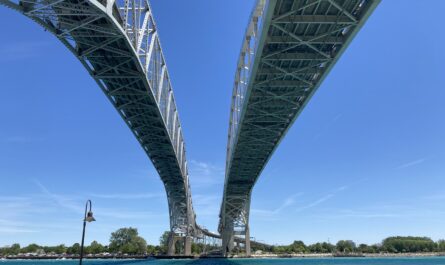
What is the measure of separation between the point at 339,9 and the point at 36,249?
189 metres

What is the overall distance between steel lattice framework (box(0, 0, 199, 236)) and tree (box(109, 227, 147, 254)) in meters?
84.7

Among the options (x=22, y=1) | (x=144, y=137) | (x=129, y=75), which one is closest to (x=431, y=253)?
(x=144, y=137)

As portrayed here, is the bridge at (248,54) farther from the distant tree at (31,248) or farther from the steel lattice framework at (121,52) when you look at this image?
the distant tree at (31,248)

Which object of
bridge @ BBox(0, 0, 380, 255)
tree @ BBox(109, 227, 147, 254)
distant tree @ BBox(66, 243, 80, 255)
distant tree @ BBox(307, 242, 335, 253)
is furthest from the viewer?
distant tree @ BBox(307, 242, 335, 253)

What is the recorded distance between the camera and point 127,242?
141m

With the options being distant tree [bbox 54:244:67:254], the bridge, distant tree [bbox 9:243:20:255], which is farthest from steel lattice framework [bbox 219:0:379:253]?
distant tree [bbox 9:243:20:255]

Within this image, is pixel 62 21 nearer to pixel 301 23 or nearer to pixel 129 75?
pixel 129 75

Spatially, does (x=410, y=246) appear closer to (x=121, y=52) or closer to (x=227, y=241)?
(x=227, y=241)

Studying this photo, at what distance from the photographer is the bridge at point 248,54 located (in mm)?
22047

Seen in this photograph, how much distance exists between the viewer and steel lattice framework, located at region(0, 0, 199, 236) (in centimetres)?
2164

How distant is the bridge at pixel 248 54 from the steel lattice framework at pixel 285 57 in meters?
0.06

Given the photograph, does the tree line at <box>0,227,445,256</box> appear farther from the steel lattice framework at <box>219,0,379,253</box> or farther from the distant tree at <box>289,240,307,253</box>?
the steel lattice framework at <box>219,0,379,253</box>

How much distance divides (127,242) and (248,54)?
405ft

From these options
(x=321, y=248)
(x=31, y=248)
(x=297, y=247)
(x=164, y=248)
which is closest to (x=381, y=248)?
(x=321, y=248)
